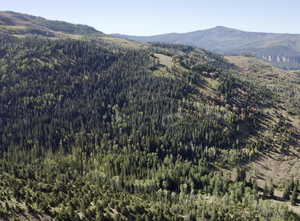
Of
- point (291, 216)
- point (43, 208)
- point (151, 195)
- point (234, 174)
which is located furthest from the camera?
point (234, 174)

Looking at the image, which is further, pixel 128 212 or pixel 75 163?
pixel 75 163

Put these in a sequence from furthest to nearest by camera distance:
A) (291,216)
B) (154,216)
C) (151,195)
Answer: (151,195) → (291,216) → (154,216)

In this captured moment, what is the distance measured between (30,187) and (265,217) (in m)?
122

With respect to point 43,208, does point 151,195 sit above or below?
below

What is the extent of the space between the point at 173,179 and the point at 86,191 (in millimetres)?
62527

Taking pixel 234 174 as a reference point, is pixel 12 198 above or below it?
above

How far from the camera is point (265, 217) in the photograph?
130 metres

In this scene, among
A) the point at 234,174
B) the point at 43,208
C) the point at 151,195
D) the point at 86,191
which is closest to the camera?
the point at 43,208

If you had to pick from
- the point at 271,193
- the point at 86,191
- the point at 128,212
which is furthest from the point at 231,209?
the point at 86,191

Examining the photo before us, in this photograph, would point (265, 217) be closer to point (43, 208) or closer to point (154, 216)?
point (154, 216)

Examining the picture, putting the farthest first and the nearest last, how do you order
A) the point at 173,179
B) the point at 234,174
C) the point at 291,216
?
the point at 234,174
the point at 173,179
the point at 291,216

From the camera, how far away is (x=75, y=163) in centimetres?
19762

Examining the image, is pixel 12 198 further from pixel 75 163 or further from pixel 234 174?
pixel 234 174

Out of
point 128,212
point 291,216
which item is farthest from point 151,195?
point 291,216
